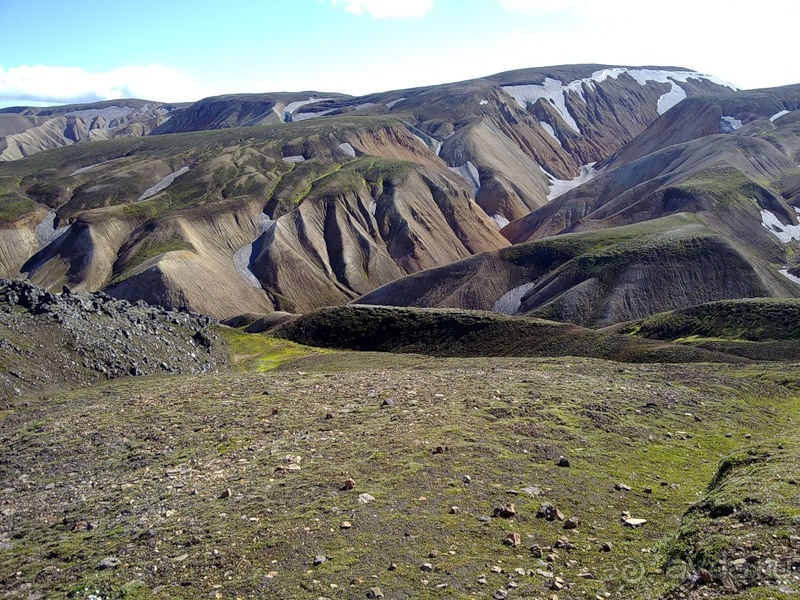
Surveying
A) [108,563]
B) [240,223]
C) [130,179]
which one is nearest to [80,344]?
[108,563]

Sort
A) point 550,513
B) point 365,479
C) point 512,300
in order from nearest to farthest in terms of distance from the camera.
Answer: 1. point 550,513
2. point 365,479
3. point 512,300

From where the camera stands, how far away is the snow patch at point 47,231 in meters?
143

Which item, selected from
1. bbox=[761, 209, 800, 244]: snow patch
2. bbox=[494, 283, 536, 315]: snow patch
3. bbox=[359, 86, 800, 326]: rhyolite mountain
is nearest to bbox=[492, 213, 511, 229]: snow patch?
bbox=[359, 86, 800, 326]: rhyolite mountain

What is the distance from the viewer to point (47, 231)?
147 m

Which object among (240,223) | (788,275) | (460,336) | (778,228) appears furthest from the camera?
(240,223)


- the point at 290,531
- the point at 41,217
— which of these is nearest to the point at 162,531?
the point at 290,531

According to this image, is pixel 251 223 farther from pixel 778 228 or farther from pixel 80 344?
pixel 778 228

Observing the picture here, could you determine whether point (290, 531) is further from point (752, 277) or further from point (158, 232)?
point (158, 232)

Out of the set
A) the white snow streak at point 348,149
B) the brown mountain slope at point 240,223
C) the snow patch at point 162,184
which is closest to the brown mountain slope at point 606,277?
the brown mountain slope at point 240,223

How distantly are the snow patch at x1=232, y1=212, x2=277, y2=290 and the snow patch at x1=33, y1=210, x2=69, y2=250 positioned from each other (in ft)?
136

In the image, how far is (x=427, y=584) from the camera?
11836 millimetres

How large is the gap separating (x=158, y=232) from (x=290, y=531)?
5181 inches

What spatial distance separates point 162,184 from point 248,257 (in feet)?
165

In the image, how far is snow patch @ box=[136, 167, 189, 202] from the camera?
16491cm
